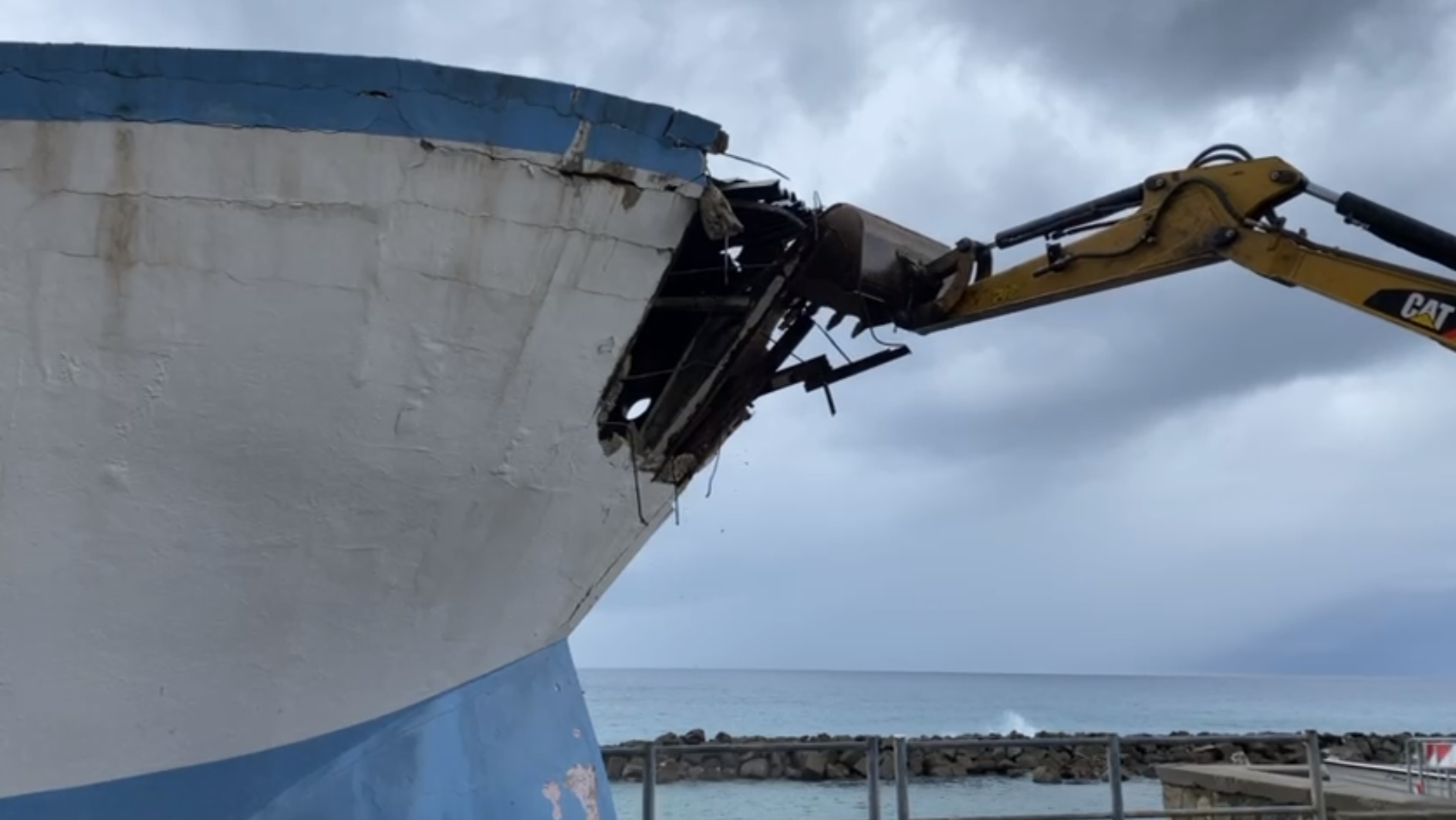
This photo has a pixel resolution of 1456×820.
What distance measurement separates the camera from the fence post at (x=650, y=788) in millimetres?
7574

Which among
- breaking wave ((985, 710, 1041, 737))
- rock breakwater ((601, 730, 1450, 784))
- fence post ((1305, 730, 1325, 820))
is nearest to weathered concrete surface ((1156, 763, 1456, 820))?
fence post ((1305, 730, 1325, 820))

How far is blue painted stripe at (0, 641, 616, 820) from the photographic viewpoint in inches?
167

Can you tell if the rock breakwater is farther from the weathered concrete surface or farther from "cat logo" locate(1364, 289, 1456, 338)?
"cat logo" locate(1364, 289, 1456, 338)

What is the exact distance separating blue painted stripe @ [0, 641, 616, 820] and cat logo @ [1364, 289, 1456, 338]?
4340 mm

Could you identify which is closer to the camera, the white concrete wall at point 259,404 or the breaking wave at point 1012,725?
the white concrete wall at point 259,404

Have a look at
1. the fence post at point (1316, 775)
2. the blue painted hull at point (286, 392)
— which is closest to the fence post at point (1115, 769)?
the fence post at point (1316, 775)

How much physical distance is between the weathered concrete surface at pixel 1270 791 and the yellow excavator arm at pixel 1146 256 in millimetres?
6541

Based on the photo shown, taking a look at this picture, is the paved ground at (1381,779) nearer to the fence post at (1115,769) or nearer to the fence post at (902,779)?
the fence post at (1115,769)

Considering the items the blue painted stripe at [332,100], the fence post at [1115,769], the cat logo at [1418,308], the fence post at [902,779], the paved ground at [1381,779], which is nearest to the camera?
the blue painted stripe at [332,100]

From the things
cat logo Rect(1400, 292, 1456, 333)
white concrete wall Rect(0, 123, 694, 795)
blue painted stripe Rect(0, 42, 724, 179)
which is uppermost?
blue painted stripe Rect(0, 42, 724, 179)

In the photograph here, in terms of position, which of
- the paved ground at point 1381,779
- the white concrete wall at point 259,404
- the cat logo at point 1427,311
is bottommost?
the paved ground at point 1381,779

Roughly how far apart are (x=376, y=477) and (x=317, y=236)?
92 centimetres

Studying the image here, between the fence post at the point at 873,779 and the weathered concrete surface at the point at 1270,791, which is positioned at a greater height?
the fence post at the point at 873,779

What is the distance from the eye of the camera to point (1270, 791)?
14.1 meters
